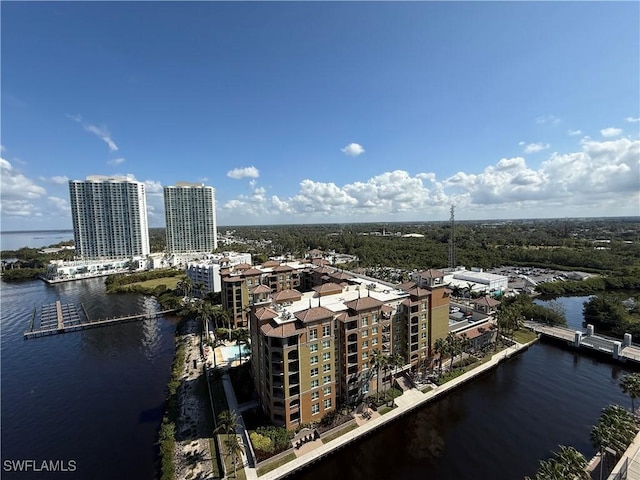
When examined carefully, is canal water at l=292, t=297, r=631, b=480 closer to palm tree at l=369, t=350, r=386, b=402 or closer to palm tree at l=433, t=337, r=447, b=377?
palm tree at l=433, t=337, r=447, b=377

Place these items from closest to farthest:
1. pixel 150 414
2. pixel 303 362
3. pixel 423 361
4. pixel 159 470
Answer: pixel 159 470, pixel 303 362, pixel 150 414, pixel 423 361

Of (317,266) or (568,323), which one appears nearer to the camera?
(568,323)

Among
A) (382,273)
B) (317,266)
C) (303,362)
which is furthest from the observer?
(382,273)

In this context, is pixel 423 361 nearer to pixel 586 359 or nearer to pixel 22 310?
pixel 586 359

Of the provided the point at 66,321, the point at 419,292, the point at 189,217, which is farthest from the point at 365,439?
the point at 189,217

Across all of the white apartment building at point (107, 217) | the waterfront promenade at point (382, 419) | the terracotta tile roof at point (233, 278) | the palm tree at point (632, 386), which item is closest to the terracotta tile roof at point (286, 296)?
the waterfront promenade at point (382, 419)

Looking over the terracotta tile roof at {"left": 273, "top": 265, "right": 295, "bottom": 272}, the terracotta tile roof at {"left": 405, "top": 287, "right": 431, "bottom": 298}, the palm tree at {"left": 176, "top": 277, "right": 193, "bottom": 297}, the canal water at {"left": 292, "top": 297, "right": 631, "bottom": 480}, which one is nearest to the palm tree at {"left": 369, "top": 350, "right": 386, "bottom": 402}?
the canal water at {"left": 292, "top": 297, "right": 631, "bottom": 480}

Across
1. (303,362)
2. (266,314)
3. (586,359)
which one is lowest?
(586,359)

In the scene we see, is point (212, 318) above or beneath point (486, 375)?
above

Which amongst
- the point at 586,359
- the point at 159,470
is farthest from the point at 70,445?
the point at 586,359
